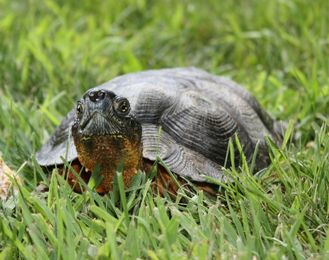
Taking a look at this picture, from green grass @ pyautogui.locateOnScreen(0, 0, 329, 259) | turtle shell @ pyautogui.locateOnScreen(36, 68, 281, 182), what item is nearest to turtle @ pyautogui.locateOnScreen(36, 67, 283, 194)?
turtle shell @ pyautogui.locateOnScreen(36, 68, 281, 182)

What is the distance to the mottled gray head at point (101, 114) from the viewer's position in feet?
8.41

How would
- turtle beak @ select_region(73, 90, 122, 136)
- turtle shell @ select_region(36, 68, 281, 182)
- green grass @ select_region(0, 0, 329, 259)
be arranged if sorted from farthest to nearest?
turtle shell @ select_region(36, 68, 281, 182), turtle beak @ select_region(73, 90, 122, 136), green grass @ select_region(0, 0, 329, 259)

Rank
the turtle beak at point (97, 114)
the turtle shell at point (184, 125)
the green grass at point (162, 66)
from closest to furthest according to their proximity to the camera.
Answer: the green grass at point (162, 66), the turtle beak at point (97, 114), the turtle shell at point (184, 125)

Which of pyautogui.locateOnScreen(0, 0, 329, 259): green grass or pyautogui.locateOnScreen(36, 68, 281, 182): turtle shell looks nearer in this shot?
pyautogui.locateOnScreen(0, 0, 329, 259): green grass

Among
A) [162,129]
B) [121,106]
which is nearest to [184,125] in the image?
[162,129]

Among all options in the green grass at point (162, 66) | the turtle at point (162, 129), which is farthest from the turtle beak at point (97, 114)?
the green grass at point (162, 66)

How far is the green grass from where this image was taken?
2.18 meters

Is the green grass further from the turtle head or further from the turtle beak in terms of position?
the turtle beak

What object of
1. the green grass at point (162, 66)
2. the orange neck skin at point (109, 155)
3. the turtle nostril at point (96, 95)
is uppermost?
the turtle nostril at point (96, 95)

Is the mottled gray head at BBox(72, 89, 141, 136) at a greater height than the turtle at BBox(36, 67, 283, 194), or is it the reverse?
the mottled gray head at BBox(72, 89, 141, 136)

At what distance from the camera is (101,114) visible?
2.57 m

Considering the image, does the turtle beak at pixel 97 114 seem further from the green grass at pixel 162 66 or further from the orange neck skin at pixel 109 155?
the green grass at pixel 162 66

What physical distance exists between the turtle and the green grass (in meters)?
0.11

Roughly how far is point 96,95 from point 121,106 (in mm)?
103
